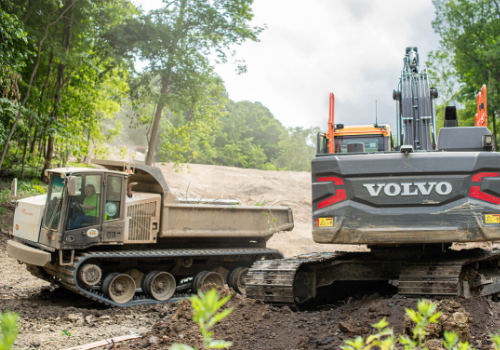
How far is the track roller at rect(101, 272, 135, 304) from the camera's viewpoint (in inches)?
302

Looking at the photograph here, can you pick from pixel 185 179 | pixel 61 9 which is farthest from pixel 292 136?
pixel 61 9

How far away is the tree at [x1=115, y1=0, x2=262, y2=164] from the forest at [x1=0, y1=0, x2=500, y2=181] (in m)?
0.04

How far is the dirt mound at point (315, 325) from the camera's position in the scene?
3.92 meters

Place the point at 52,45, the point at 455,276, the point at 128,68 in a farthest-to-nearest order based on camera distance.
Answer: the point at 128,68, the point at 52,45, the point at 455,276

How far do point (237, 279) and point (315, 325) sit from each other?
5130mm

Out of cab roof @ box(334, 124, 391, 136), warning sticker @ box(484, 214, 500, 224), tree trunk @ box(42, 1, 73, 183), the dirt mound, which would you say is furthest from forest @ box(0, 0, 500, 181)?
warning sticker @ box(484, 214, 500, 224)

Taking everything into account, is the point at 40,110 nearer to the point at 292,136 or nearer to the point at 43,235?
the point at 43,235

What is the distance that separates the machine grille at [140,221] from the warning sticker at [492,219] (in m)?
5.95

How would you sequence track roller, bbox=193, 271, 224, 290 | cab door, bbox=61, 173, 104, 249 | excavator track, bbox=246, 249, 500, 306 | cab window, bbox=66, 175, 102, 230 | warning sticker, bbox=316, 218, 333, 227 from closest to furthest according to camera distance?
excavator track, bbox=246, 249, 500, 306 < warning sticker, bbox=316, 218, 333, 227 < cab door, bbox=61, 173, 104, 249 < cab window, bbox=66, 175, 102, 230 < track roller, bbox=193, 271, 224, 290

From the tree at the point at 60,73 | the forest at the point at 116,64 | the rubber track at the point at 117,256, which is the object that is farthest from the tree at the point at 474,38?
the rubber track at the point at 117,256

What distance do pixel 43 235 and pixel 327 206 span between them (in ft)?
17.4

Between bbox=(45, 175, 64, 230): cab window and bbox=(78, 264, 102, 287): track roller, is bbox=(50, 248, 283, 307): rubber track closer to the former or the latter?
bbox=(78, 264, 102, 287): track roller

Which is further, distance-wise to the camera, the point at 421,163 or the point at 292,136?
the point at 292,136

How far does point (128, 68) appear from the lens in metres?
17.4
